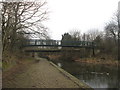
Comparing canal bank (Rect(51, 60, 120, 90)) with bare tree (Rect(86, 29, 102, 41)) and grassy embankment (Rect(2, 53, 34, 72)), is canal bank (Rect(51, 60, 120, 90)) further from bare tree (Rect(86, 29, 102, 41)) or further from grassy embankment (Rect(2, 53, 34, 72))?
bare tree (Rect(86, 29, 102, 41))

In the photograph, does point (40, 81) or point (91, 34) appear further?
point (91, 34)

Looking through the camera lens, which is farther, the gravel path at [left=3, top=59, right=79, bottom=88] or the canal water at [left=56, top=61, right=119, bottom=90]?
the canal water at [left=56, top=61, right=119, bottom=90]

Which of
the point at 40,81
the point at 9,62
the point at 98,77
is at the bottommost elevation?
the point at 98,77

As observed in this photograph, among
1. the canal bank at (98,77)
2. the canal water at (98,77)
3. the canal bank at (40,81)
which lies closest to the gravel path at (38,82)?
the canal bank at (40,81)

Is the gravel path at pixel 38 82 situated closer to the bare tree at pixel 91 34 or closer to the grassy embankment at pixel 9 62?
the grassy embankment at pixel 9 62

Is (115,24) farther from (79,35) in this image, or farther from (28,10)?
(28,10)

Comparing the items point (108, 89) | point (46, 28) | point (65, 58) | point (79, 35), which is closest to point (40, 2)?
point (46, 28)

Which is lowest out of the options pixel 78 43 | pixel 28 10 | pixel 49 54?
pixel 49 54

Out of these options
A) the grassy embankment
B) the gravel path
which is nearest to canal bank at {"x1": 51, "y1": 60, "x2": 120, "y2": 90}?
the gravel path

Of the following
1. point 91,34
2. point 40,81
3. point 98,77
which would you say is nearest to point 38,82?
point 40,81

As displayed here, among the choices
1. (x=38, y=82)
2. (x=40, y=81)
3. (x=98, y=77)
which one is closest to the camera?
(x=38, y=82)

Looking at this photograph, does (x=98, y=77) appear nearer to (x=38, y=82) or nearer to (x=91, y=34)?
(x=38, y=82)

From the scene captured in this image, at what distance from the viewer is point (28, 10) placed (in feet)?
72.1

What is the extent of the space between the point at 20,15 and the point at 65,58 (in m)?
→ 40.8
